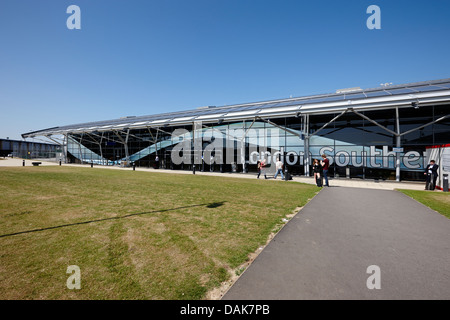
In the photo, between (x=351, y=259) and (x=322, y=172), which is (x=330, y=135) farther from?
(x=351, y=259)

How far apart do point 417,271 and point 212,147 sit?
69.6 ft

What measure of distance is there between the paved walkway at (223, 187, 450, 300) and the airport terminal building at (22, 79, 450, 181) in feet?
36.1

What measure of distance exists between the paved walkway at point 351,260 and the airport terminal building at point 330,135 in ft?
36.1

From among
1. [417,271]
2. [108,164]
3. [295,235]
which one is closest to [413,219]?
[417,271]

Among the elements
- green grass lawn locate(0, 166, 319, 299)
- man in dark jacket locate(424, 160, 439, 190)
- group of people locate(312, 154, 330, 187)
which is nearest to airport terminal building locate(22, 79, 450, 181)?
man in dark jacket locate(424, 160, 439, 190)

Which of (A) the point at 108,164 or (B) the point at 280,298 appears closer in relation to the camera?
(B) the point at 280,298

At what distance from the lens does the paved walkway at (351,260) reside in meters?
2.43

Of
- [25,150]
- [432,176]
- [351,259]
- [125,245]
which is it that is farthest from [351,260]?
[25,150]

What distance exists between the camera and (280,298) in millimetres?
2283

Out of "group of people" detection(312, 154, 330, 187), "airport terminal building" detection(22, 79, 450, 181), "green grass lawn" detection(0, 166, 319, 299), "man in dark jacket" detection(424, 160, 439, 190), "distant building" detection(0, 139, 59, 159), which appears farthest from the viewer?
"distant building" detection(0, 139, 59, 159)

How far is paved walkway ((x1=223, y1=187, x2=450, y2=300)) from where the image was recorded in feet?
7.98

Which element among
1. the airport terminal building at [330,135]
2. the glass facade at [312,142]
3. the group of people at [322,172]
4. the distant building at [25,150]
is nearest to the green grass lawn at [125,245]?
the group of people at [322,172]

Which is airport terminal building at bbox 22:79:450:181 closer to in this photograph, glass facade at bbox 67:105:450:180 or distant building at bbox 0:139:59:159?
glass facade at bbox 67:105:450:180
